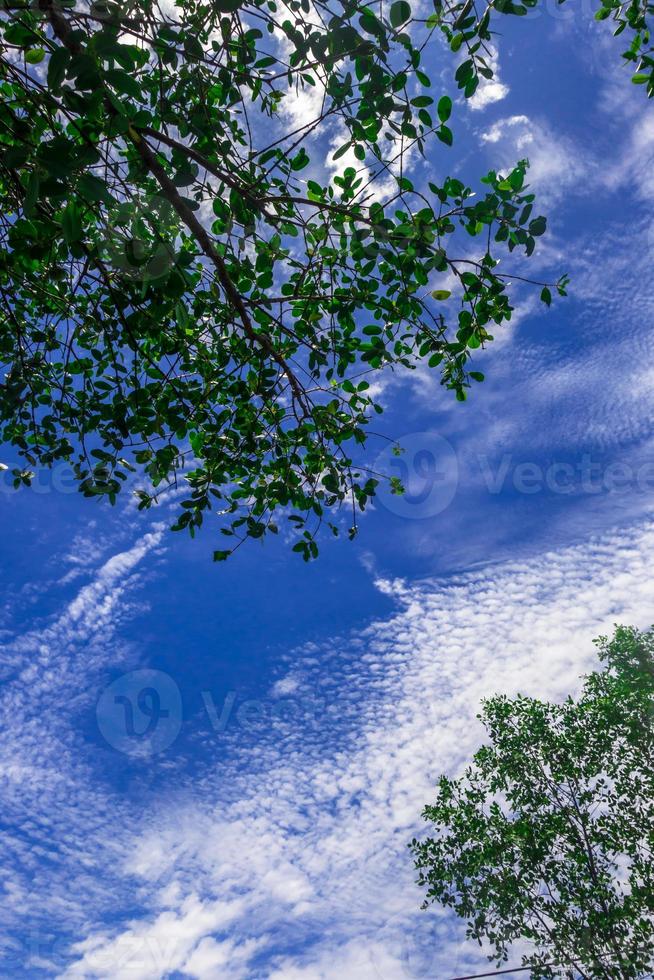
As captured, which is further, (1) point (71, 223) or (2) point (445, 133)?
(2) point (445, 133)

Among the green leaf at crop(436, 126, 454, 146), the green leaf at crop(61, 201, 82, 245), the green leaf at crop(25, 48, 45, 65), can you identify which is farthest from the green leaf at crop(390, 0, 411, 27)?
the green leaf at crop(61, 201, 82, 245)

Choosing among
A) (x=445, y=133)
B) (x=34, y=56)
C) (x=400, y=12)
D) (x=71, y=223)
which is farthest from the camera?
(x=445, y=133)

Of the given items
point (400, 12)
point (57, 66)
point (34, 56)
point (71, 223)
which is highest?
point (400, 12)

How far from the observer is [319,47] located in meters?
3.38

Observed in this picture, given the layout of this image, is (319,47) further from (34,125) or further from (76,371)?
(76,371)

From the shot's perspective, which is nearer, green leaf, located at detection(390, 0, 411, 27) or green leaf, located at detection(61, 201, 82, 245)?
green leaf, located at detection(61, 201, 82, 245)

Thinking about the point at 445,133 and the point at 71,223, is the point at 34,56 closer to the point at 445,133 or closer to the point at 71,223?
the point at 71,223

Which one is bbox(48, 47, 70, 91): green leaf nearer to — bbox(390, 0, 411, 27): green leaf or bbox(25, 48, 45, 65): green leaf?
bbox(25, 48, 45, 65): green leaf

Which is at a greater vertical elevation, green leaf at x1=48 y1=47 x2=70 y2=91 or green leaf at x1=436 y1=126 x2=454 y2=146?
green leaf at x1=436 y1=126 x2=454 y2=146

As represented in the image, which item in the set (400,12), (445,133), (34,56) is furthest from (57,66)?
(445,133)

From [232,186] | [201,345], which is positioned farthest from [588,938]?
[232,186]

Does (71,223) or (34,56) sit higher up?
(34,56)

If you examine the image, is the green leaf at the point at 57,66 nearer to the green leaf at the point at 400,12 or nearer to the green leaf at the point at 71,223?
the green leaf at the point at 71,223

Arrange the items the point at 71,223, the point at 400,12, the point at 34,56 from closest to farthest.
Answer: the point at 71,223 < the point at 34,56 < the point at 400,12
